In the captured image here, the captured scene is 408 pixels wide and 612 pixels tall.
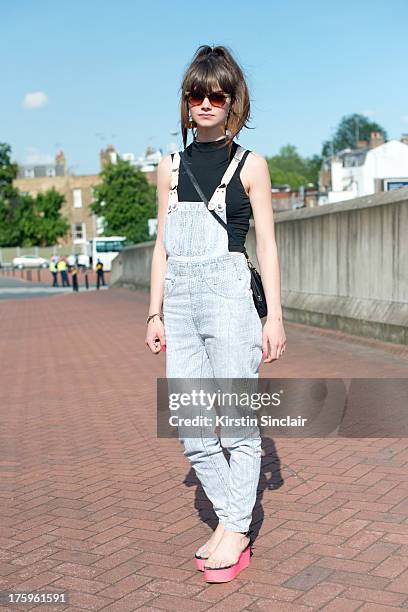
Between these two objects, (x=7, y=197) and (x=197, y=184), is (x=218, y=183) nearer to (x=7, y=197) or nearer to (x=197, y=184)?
(x=197, y=184)

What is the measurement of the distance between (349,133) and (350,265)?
432 ft

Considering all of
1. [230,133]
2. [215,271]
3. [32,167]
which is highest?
[32,167]

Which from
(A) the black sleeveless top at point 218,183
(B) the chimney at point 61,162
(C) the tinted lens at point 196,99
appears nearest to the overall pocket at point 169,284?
(A) the black sleeveless top at point 218,183

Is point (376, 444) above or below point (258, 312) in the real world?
below

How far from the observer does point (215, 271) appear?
3.20 metres

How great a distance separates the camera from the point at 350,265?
10836mm

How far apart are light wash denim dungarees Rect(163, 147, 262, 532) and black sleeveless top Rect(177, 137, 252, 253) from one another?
1.0 inches

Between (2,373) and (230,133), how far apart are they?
7.30 m

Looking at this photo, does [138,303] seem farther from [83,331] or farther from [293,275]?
[293,275]

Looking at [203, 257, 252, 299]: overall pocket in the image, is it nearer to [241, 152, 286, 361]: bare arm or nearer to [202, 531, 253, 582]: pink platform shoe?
[241, 152, 286, 361]: bare arm

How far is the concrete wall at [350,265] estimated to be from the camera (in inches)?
369

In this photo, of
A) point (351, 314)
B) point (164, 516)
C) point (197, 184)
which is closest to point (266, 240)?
point (197, 184)

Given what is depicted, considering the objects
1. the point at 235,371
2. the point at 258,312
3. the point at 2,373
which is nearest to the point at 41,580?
the point at 235,371

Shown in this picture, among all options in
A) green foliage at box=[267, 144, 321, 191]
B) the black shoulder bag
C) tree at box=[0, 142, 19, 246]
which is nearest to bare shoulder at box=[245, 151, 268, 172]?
the black shoulder bag
